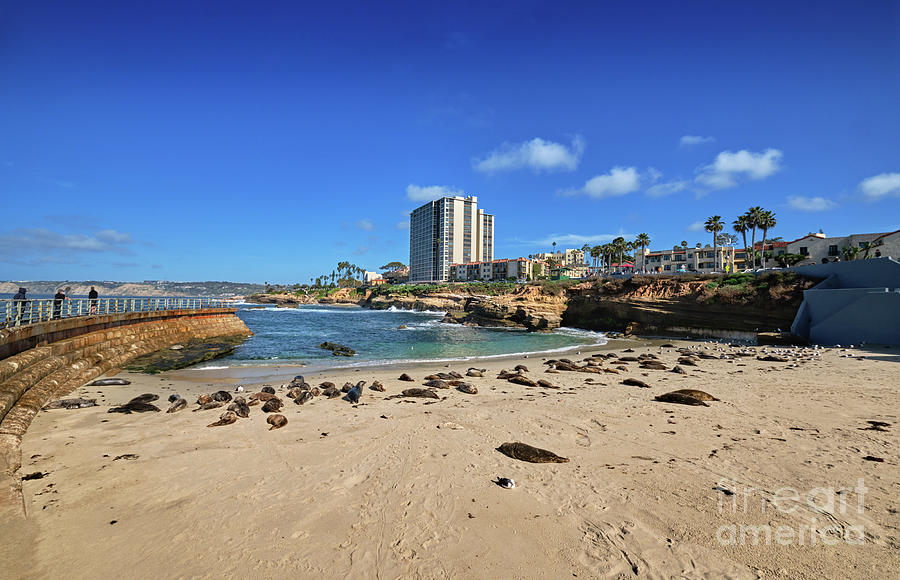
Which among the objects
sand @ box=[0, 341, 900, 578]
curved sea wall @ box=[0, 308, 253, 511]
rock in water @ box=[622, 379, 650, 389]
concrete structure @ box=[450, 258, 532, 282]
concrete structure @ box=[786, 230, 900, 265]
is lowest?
rock in water @ box=[622, 379, 650, 389]

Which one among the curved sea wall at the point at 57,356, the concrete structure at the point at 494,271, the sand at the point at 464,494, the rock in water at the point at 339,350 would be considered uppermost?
the concrete structure at the point at 494,271

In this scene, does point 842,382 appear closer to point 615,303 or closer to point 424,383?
point 424,383

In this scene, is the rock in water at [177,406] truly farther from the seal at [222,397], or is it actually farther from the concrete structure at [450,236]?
the concrete structure at [450,236]

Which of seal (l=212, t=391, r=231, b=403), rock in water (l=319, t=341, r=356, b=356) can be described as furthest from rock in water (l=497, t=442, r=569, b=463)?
rock in water (l=319, t=341, r=356, b=356)

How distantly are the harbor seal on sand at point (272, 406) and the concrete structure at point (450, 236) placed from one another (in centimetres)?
16033

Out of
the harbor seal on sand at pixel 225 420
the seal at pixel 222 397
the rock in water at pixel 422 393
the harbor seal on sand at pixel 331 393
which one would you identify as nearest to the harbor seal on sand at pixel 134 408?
the seal at pixel 222 397

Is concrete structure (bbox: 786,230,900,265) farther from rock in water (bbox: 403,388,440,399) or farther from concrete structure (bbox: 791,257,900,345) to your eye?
rock in water (bbox: 403,388,440,399)

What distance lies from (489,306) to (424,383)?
41312 mm

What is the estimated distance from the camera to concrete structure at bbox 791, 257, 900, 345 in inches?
840

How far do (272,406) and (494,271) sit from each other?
459 feet

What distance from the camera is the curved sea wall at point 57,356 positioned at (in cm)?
790

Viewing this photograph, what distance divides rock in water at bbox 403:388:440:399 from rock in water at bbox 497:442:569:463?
520 centimetres

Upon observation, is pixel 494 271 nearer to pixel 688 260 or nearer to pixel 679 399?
pixel 688 260

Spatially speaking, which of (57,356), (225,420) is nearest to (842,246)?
(225,420)
